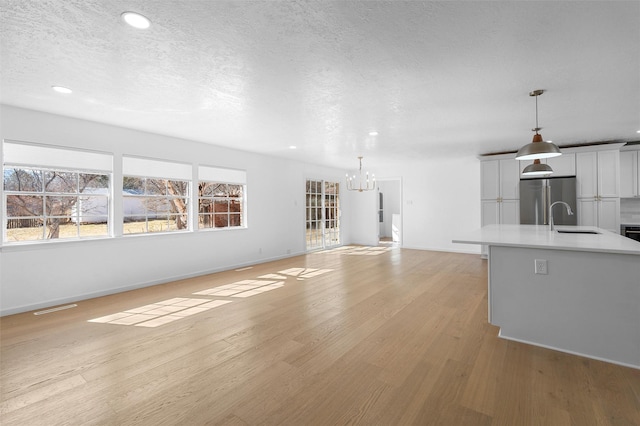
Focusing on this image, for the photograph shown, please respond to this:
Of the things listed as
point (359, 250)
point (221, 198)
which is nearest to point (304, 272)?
point (221, 198)

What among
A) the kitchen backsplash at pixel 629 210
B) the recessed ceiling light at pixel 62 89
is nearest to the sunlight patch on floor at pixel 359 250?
the kitchen backsplash at pixel 629 210

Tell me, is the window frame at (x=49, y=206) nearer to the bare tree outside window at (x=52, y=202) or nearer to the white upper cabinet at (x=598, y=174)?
the bare tree outside window at (x=52, y=202)

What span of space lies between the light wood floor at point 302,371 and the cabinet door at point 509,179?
395cm

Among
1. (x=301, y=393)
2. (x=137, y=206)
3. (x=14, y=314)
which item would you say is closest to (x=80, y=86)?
(x=137, y=206)

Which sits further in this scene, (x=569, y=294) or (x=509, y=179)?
(x=509, y=179)

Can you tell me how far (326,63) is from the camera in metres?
2.60

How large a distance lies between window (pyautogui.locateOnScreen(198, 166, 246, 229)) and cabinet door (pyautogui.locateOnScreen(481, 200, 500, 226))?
217 inches

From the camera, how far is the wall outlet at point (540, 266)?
8.93 ft

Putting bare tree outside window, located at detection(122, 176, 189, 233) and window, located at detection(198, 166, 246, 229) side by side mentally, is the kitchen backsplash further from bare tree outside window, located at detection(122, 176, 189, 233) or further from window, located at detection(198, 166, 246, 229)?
bare tree outside window, located at detection(122, 176, 189, 233)

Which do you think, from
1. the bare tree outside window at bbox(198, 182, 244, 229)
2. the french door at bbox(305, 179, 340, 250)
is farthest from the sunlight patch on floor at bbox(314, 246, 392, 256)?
the bare tree outside window at bbox(198, 182, 244, 229)

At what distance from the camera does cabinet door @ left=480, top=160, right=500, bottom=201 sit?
6.87 meters

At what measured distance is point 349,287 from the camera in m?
4.71

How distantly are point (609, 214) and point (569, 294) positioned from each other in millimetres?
4652

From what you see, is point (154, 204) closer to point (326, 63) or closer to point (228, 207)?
point (228, 207)
